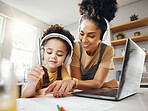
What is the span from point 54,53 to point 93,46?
328 mm

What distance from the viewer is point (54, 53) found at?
0.64m

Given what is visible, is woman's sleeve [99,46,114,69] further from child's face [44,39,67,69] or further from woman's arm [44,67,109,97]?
child's face [44,39,67,69]

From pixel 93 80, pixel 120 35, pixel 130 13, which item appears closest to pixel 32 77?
pixel 93 80

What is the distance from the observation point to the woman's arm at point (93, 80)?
69 cm

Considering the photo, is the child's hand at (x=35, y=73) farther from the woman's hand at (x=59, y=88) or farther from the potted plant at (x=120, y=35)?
the potted plant at (x=120, y=35)

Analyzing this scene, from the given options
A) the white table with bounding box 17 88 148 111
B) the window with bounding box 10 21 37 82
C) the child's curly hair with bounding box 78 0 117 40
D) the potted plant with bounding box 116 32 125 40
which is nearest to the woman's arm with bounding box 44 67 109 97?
the white table with bounding box 17 88 148 111

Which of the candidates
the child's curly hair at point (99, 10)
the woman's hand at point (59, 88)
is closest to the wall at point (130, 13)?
the child's curly hair at point (99, 10)

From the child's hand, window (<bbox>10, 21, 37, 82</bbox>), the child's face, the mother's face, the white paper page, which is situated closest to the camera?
the white paper page

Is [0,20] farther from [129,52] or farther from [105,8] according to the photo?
[129,52]

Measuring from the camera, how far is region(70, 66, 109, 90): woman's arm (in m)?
0.69

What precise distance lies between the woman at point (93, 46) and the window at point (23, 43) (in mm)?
1937

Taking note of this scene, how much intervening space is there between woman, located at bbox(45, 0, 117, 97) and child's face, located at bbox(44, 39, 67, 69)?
0.20 m

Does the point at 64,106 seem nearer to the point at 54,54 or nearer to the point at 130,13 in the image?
the point at 54,54

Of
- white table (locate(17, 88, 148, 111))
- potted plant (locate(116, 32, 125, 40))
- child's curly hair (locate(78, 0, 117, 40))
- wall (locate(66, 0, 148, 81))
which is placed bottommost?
white table (locate(17, 88, 148, 111))
